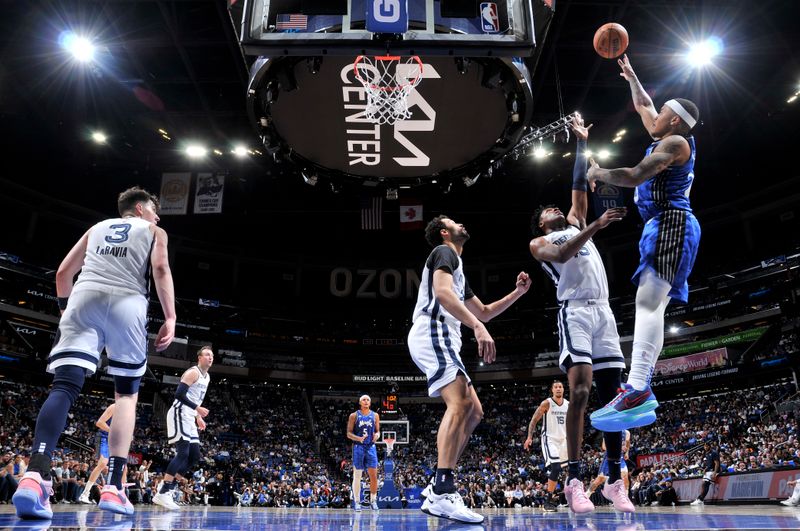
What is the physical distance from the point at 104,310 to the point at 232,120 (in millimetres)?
18335

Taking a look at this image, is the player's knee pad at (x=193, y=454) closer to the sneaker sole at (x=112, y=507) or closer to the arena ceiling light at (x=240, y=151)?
the sneaker sole at (x=112, y=507)

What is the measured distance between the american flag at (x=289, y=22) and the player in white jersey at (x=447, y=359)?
11.1 ft

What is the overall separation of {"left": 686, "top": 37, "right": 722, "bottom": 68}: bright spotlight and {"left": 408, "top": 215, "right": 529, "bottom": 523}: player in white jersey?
16.0 meters

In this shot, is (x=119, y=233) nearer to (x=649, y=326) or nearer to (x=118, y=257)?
(x=118, y=257)

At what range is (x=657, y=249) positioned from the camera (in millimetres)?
3932

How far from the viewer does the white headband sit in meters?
4.07

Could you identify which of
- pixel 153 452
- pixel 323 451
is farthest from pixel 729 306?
pixel 153 452

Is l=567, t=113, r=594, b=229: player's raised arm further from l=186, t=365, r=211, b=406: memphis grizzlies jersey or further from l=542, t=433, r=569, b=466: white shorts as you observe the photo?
l=186, t=365, r=211, b=406: memphis grizzlies jersey

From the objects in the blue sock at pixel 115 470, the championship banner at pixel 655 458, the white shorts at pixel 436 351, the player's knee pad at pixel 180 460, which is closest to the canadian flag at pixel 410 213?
the championship banner at pixel 655 458

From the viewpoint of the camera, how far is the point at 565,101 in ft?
64.4

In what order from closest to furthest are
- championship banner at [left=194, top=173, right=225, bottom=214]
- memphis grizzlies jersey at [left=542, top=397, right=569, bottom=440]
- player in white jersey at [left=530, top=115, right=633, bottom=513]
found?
player in white jersey at [left=530, top=115, right=633, bottom=513]
memphis grizzlies jersey at [left=542, top=397, right=569, bottom=440]
championship banner at [left=194, top=173, right=225, bottom=214]

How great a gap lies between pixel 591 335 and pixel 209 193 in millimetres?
21068

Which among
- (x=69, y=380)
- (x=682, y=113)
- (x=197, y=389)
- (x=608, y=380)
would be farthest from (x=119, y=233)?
(x=197, y=389)

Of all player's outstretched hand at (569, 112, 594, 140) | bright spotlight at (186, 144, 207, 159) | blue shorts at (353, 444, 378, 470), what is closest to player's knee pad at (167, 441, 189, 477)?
blue shorts at (353, 444, 378, 470)
